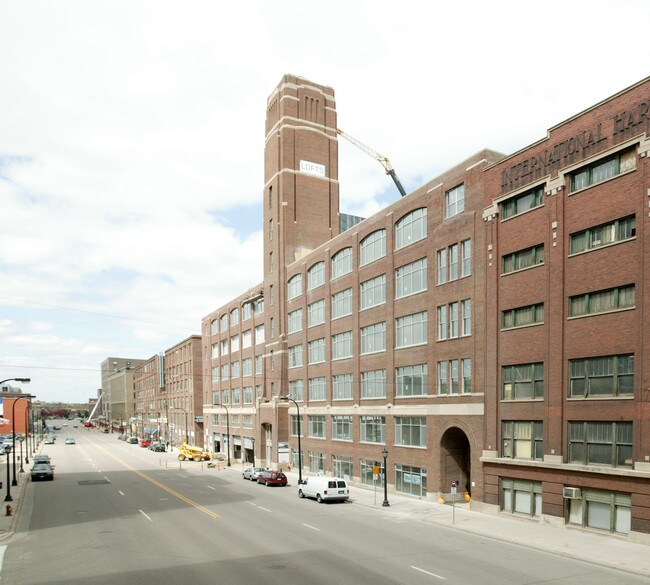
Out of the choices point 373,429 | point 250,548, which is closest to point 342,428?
point 373,429

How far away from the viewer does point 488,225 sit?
122ft

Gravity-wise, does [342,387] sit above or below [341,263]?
below

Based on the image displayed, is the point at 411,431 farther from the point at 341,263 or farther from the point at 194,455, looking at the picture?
the point at 194,455

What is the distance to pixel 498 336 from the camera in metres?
36.0

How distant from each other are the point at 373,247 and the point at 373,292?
3815mm

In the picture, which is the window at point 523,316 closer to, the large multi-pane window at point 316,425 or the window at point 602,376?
the window at point 602,376

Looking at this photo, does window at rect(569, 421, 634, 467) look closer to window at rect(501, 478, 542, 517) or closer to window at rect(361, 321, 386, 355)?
window at rect(501, 478, 542, 517)

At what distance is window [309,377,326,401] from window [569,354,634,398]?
3175 centimetres

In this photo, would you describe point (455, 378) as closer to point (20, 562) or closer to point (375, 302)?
point (375, 302)

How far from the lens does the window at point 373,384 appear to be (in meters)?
49.3

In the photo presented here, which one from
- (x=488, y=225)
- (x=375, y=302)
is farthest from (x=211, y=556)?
(x=375, y=302)

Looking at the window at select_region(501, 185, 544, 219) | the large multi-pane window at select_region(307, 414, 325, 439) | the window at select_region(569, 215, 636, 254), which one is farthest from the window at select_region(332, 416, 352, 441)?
the window at select_region(569, 215, 636, 254)

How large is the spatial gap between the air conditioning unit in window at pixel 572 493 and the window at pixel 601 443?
1381 millimetres

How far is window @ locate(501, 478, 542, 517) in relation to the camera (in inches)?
1282
